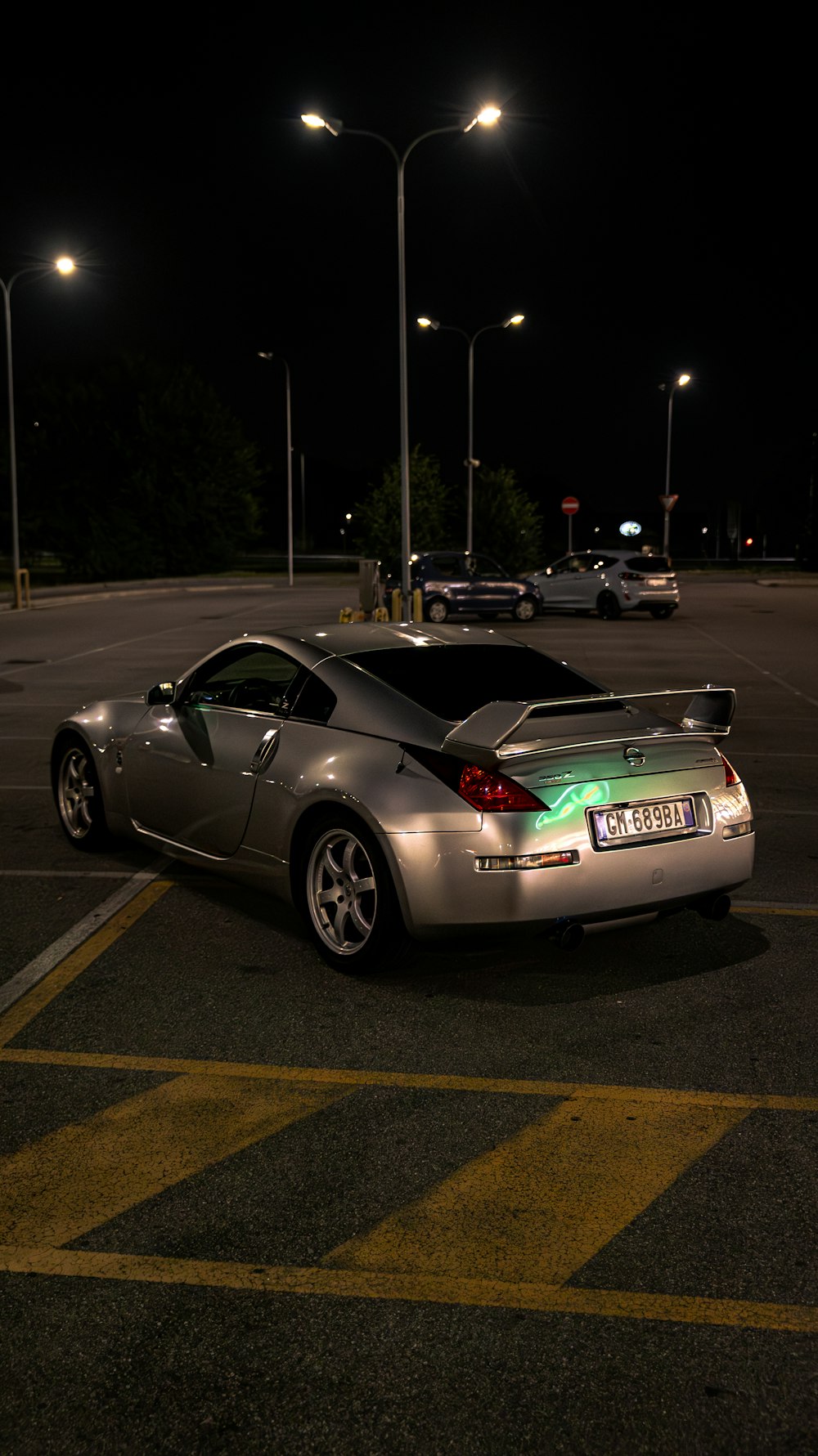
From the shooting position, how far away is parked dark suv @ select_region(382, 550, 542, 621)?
3241cm

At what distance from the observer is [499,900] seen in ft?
17.0

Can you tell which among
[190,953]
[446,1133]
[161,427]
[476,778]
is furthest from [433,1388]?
[161,427]

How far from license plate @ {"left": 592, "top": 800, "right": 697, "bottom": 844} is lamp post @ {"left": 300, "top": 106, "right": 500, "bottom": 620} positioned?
68.1ft

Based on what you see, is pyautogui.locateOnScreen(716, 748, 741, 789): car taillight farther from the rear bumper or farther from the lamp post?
the lamp post

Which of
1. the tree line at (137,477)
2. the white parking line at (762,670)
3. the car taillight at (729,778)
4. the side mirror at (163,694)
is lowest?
the white parking line at (762,670)

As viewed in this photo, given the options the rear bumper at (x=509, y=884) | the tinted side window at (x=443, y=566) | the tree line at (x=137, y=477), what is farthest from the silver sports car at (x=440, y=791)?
the tree line at (x=137, y=477)

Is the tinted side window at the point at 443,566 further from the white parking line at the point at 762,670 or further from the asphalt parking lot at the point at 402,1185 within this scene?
the asphalt parking lot at the point at 402,1185

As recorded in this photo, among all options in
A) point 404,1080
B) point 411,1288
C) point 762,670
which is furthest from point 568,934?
point 762,670

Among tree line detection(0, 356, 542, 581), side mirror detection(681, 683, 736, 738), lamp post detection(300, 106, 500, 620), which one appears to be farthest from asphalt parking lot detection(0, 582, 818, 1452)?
tree line detection(0, 356, 542, 581)

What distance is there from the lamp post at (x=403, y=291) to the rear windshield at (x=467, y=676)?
64.4 feet

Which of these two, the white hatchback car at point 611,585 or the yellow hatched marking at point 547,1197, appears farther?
the white hatchback car at point 611,585

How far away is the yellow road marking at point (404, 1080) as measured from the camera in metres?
4.41

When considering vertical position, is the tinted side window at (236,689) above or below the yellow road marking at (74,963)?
above

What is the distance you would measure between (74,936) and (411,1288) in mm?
3404
